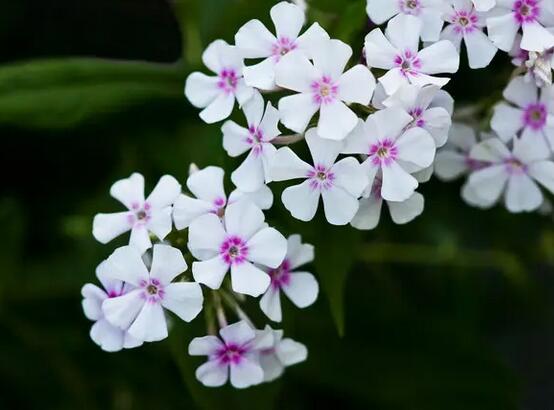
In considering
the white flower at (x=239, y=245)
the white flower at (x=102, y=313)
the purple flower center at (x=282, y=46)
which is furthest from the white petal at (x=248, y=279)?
the purple flower center at (x=282, y=46)

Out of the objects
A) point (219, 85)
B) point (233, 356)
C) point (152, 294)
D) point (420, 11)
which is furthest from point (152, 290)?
point (420, 11)

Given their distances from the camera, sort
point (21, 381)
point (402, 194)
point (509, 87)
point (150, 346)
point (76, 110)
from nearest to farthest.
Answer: point (402, 194), point (509, 87), point (76, 110), point (150, 346), point (21, 381)

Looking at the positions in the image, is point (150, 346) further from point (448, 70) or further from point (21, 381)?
point (448, 70)

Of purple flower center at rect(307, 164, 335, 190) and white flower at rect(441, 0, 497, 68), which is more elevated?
white flower at rect(441, 0, 497, 68)

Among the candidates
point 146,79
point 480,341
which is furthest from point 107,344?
point 480,341

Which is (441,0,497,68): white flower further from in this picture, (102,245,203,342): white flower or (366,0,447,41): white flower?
(102,245,203,342): white flower

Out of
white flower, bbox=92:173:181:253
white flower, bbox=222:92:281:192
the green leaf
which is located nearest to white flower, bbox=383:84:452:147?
white flower, bbox=222:92:281:192

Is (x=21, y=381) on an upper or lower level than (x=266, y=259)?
upper
